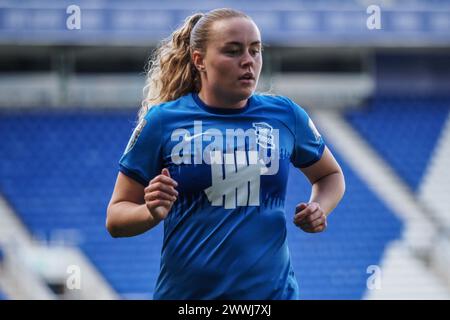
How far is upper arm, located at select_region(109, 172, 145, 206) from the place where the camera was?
7.00 ft

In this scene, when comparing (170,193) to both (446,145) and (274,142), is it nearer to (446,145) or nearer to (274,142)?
(274,142)

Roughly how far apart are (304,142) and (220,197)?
308mm

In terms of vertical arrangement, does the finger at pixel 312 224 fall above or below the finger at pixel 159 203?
below

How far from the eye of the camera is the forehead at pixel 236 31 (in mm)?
2057

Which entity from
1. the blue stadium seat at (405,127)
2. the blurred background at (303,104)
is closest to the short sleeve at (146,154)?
the blurred background at (303,104)

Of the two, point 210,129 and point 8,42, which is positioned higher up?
point 210,129

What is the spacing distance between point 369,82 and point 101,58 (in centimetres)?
347

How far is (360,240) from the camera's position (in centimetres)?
998

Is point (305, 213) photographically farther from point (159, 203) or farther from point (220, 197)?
point (159, 203)

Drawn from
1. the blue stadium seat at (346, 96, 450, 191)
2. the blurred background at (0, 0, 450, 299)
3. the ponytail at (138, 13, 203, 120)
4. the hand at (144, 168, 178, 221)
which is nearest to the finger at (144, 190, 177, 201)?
the hand at (144, 168, 178, 221)

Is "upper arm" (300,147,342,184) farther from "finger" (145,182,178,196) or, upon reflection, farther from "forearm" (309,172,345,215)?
"finger" (145,182,178,196)

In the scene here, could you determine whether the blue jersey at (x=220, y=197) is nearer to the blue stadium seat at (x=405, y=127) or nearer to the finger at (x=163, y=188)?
the finger at (x=163, y=188)

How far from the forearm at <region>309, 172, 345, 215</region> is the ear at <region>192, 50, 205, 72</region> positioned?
0.43m
